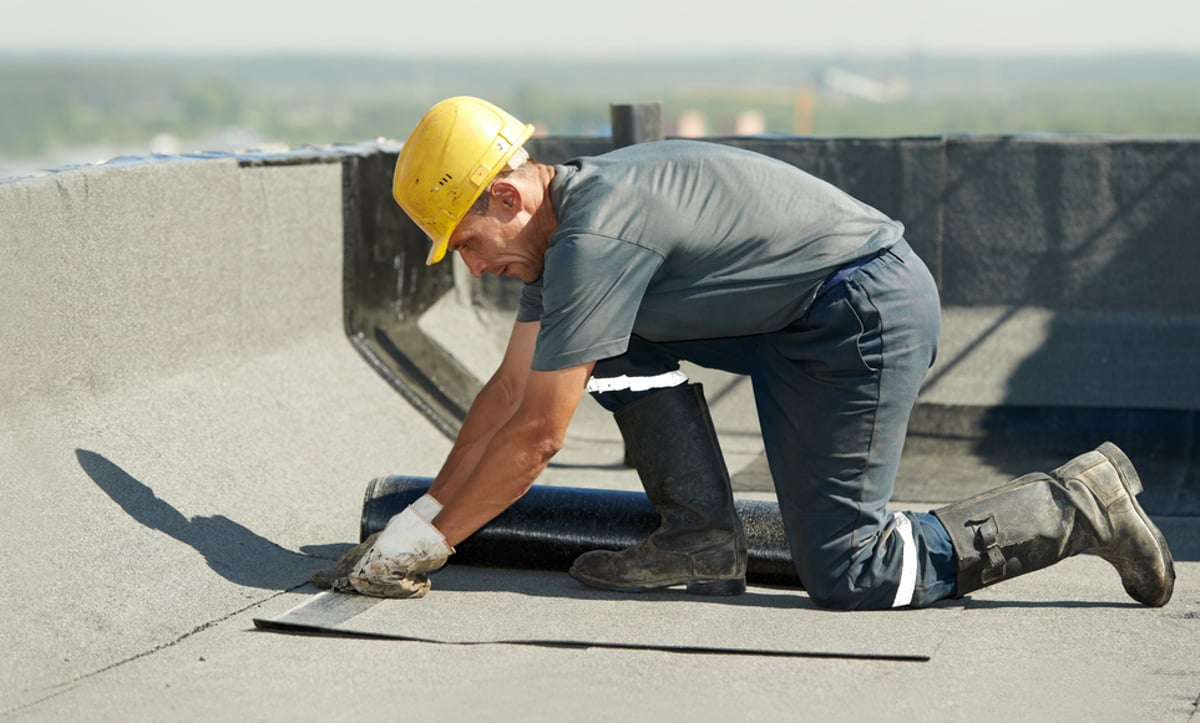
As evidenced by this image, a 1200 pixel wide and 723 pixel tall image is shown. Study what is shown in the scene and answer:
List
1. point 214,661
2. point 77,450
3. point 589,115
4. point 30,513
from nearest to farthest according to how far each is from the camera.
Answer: point 214,661 → point 30,513 → point 77,450 → point 589,115

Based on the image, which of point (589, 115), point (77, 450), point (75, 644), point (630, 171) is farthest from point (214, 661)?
point (589, 115)

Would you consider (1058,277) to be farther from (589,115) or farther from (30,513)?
(589,115)

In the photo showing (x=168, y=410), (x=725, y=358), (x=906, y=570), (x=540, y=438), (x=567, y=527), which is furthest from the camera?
(x=168, y=410)

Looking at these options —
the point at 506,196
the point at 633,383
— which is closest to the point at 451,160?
the point at 506,196

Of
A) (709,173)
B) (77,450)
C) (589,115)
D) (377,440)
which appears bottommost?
(589,115)

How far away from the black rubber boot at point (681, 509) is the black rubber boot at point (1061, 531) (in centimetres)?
64

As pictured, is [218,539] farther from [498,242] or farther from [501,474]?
[498,242]

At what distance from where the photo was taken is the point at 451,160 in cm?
385

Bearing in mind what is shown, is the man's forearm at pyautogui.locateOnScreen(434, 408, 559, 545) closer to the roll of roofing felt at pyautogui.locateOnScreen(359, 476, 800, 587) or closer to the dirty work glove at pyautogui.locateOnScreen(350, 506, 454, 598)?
the dirty work glove at pyautogui.locateOnScreen(350, 506, 454, 598)

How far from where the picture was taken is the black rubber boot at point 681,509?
428 centimetres

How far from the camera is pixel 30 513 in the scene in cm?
423

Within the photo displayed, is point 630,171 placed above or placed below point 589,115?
above

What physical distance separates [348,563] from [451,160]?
4.07ft

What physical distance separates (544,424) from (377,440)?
2.42 meters
